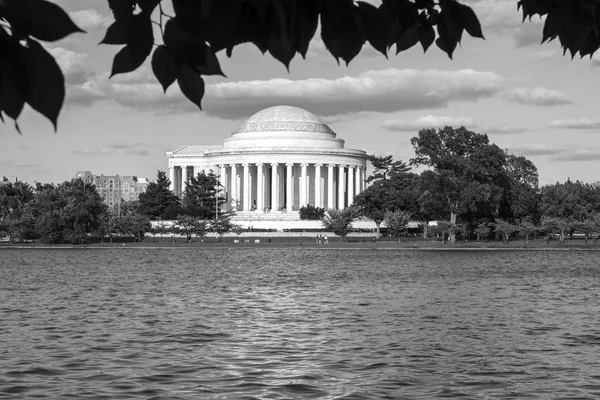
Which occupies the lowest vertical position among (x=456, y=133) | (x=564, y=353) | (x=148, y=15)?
(x=564, y=353)

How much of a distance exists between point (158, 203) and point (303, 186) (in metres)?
23.8

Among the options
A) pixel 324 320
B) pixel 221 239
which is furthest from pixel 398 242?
pixel 324 320

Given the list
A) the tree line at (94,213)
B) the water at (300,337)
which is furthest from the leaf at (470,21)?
the tree line at (94,213)

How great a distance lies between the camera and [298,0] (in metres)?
4.66

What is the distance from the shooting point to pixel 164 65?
442 cm

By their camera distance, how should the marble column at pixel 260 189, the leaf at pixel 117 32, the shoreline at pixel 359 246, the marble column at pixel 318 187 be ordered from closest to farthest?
the leaf at pixel 117 32 < the shoreline at pixel 359 246 < the marble column at pixel 260 189 < the marble column at pixel 318 187

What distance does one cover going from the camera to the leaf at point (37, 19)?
141 inches

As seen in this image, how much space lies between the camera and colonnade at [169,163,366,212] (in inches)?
5822

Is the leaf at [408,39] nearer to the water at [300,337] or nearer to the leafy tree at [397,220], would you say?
the water at [300,337]

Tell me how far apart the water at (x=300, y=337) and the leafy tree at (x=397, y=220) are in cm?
6114

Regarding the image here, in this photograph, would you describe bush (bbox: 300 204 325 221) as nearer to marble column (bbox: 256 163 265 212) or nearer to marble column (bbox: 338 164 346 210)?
marble column (bbox: 256 163 265 212)

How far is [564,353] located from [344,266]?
42.0 metres

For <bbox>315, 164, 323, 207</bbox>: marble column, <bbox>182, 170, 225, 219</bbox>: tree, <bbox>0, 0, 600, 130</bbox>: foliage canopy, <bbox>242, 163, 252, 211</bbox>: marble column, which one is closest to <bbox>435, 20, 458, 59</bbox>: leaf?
<bbox>0, 0, 600, 130</bbox>: foliage canopy

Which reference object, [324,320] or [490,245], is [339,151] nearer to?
[490,245]
